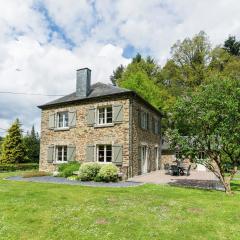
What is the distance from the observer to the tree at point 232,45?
4034 cm

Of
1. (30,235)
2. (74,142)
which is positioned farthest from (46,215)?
(74,142)

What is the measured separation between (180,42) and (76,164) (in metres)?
23.9

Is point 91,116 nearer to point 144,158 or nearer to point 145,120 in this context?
point 145,120

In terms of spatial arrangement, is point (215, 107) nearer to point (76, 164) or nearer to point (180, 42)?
point (76, 164)

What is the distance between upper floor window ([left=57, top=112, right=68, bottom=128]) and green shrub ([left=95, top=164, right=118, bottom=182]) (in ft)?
22.8

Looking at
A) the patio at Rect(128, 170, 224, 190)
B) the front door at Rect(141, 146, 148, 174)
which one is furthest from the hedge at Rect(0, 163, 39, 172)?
the patio at Rect(128, 170, 224, 190)

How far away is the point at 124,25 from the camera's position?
1229cm

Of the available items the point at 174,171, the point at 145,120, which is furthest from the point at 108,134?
the point at 174,171

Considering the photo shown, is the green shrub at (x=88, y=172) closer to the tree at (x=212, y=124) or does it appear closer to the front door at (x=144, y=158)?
the front door at (x=144, y=158)

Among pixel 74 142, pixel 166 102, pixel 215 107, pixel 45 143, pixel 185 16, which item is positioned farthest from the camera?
pixel 166 102

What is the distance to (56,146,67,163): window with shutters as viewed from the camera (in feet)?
67.9

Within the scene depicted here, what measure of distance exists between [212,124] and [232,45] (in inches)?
1347

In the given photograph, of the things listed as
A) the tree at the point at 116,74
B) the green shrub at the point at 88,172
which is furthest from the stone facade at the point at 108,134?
the tree at the point at 116,74

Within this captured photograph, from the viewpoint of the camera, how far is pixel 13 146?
100ft
